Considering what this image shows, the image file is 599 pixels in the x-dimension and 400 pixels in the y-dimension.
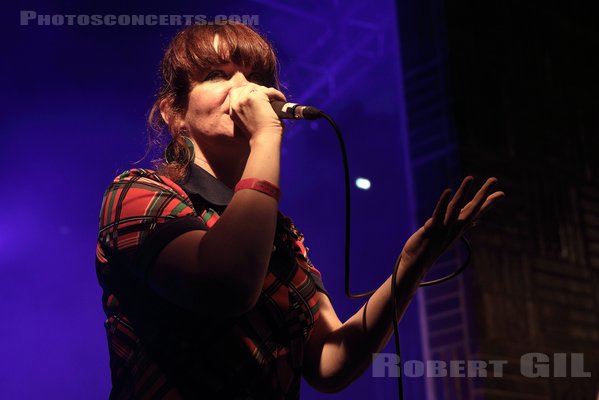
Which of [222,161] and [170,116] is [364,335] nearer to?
[222,161]

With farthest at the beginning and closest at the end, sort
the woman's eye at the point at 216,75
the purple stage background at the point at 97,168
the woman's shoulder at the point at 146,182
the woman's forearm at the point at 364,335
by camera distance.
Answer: the purple stage background at the point at 97,168 → the woman's eye at the point at 216,75 → the woman's forearm at the point at 364,335 → the woman's shoulder at the point at 146,182

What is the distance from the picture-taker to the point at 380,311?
1065 millimetres

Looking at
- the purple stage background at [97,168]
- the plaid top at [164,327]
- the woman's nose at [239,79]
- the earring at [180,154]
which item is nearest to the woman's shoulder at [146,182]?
the plaid top at [164,327]

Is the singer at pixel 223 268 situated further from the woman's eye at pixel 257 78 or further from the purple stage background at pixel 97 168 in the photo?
the purple stage background at pixel 97 168

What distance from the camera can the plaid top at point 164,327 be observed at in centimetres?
85

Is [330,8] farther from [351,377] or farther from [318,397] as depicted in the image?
[351,377]

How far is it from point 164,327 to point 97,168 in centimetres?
161

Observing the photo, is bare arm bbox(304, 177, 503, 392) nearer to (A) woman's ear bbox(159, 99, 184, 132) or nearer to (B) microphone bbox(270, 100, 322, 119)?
(B) microphone bbox(270, 100, 322, 119)

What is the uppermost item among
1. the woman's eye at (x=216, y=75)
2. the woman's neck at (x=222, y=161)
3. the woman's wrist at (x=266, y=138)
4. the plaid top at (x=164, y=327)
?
the woman's eye at (x=216, y=75)

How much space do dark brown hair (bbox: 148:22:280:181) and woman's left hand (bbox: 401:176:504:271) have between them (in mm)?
394

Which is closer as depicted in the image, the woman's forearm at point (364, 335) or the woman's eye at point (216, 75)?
the woman's forearm at point (364, 335)

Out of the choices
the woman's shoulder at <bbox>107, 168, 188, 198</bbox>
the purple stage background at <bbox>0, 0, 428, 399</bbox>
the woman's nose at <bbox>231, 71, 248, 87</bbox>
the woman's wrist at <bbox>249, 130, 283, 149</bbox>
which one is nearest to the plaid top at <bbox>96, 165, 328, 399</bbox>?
the woman's shoulder at <bbox>107, 168, 188, 198</bbox>

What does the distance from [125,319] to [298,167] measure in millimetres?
2015

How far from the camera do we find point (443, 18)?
2.78 metres
